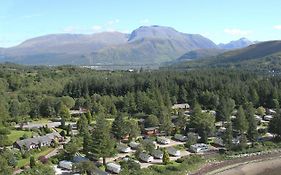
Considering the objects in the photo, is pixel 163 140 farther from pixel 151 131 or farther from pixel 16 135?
pixel 16 135

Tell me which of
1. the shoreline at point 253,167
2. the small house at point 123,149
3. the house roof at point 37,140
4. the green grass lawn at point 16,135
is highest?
the house roof at point 37,140

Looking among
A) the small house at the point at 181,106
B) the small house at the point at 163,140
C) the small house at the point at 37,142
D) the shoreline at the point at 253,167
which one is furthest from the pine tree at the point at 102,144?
the small house at the point at 181,106

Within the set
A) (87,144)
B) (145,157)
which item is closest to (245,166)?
(145,157)

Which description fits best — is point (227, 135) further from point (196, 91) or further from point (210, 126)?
point (196, 91)

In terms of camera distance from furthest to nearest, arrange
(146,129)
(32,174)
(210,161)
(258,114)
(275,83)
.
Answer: (275,83) < (258,114) < (146,129) < (210,161) < (32,174)

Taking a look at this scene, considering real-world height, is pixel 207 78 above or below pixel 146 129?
above

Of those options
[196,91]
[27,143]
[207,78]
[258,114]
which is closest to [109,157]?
[27,143]

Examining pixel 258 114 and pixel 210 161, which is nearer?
pixel 210 161

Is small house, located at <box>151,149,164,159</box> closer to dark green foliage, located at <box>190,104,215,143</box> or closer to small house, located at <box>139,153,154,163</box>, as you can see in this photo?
small house, located at <box>139,153,154,163</box>

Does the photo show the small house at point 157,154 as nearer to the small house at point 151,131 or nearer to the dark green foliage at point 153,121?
the small house at point 151,131
